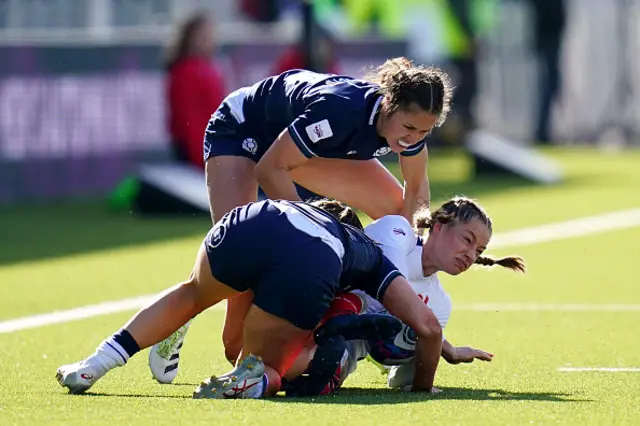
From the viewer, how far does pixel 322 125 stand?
284 inches

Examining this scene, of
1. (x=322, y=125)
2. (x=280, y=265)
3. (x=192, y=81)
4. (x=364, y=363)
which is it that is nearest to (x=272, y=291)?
(x=280, y=265)

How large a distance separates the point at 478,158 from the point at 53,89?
593 cm

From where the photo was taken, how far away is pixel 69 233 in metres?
14.7

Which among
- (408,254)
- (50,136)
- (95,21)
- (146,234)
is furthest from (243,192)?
(95,21)

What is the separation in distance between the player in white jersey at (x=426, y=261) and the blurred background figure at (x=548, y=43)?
66.9 ft

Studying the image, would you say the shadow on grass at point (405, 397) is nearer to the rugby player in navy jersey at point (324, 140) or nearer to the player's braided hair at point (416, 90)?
the rugby player in navy jersey at point (324, 140)

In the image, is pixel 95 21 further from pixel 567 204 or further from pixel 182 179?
pixel 567 204

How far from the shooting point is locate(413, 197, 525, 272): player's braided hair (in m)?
6.79

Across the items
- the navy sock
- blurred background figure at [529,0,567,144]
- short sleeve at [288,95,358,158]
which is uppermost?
short sleeve at [288,95,358,158]

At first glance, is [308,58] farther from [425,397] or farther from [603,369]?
[425,397]

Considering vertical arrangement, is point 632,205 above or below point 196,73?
below

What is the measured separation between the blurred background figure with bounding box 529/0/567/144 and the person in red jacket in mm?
11222

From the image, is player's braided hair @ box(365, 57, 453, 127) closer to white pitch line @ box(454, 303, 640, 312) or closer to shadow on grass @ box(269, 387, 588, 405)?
shadow on grass @ box(269, 387, 588, 405)

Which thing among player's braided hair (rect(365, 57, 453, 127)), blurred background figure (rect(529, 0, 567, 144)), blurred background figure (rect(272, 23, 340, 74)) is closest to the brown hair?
blurred background figure (rect(272, 23, 340, 74))
